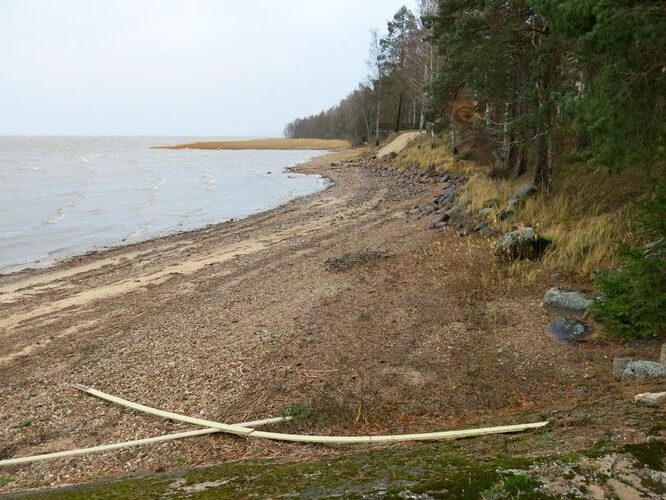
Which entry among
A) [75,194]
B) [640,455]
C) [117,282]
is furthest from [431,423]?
[75,194]

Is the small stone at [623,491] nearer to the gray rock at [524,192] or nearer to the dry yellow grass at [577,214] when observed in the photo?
the dry yellow grass at [577,214]

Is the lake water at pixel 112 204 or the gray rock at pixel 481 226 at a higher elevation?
the gray rock at pixel 481 226

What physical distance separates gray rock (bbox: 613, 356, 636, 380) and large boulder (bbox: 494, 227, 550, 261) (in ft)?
13.0

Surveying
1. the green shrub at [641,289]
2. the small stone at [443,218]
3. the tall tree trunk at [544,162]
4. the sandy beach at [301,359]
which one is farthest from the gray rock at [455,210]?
the green shrub at [641,289]

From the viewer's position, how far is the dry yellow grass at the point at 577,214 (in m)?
8.55

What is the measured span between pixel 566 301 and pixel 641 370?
2.25m

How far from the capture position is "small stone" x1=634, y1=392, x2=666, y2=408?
13.0ft

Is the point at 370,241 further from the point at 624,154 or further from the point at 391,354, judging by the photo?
the point at 624,154

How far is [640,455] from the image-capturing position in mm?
2969

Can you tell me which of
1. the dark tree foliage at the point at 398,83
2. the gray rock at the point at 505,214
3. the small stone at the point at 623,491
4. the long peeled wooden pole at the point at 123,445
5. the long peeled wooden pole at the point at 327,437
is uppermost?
the dark tree foliage at the point at 398,83

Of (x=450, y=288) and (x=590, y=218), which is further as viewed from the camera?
(x=590, y=218)

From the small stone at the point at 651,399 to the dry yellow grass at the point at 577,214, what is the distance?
10.2 feet

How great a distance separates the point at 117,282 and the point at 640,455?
12.3m

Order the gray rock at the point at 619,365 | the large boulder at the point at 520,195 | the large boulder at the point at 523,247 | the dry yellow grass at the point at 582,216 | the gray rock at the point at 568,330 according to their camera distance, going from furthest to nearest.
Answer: the large boulder at the point at 520,195, the large boulder at the point at 523,247, the dry yellow grass at the point at 582,216, the gray rock at the point at 568,330, the gray rock at the point at 619,365
